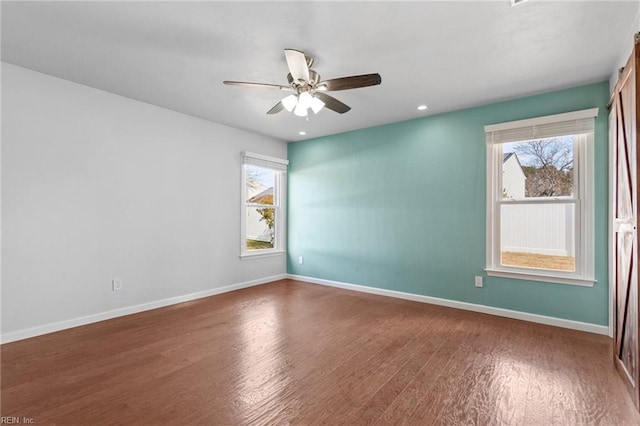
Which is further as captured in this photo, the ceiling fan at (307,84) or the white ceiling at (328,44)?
the ceiling fan at (307,84)

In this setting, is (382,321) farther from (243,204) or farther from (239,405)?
(243,204)

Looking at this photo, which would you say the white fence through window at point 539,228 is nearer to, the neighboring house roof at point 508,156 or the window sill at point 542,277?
the window sill at point 542,277

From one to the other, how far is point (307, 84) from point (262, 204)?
321 centimetres

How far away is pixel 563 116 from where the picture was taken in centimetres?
334

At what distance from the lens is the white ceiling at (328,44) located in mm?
2133

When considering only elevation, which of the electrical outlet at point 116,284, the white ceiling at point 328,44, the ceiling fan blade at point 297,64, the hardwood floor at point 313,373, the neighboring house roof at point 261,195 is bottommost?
the hardwood floor at point 313,373

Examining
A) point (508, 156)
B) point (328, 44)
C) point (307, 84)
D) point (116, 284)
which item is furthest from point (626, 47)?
point (116, 284)

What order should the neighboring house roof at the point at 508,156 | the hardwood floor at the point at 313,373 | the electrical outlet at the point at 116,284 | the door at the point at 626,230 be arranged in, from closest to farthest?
the hardwood floor at the point at 313,373
the door at the point at 626,230
the electrical outlet at the point at 116,284
the neighboring house roof at the point at 508,156

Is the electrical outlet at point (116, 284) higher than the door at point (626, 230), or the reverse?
the door at point (626, 230)

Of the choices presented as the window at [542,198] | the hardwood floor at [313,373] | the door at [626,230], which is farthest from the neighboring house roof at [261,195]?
the door at [626,230]

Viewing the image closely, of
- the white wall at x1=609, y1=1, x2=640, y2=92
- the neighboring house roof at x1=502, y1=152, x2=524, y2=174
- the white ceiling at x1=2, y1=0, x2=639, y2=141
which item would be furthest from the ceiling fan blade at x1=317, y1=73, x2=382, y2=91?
the neighboring house roof at x1=502, y1=152, x2=524, y2=174

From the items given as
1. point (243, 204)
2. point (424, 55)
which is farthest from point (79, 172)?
point (424, 55)

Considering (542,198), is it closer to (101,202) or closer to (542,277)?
(542,277)

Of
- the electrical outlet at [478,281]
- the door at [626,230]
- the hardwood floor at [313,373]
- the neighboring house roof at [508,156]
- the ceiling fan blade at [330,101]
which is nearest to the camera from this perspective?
the hardwood floor at [313,373]
